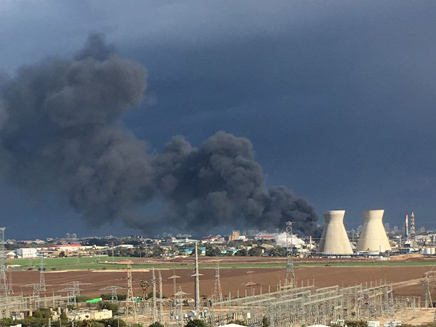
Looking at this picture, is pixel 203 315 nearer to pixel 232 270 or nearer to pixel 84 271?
pixel 232 270

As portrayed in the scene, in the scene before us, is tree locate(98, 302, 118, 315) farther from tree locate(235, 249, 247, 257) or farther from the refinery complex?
tree locate(235, 249, 247, 257)

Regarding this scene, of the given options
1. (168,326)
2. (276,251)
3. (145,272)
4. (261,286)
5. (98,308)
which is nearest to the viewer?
(168,326)

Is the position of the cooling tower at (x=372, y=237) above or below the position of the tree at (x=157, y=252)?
above

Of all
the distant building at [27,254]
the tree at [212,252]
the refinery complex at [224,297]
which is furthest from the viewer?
the distant building at [27,254]

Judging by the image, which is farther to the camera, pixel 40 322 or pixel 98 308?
pixel 98 308

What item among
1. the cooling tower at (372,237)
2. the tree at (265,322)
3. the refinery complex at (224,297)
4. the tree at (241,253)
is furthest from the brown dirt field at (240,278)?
the tree at (241,253)

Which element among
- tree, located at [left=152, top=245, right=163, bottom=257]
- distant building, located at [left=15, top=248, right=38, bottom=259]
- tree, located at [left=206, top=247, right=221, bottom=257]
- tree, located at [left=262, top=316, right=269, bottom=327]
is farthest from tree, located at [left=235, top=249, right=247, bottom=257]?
tree, located at [left=262, top=316, right=269, bottom=327]

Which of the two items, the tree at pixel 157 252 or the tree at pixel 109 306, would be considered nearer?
the tree at pixel 109 306

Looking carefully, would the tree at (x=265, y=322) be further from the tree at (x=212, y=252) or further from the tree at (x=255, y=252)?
the tree at (x=212, y=252)

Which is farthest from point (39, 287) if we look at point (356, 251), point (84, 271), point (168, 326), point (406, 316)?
point (356, 251)
